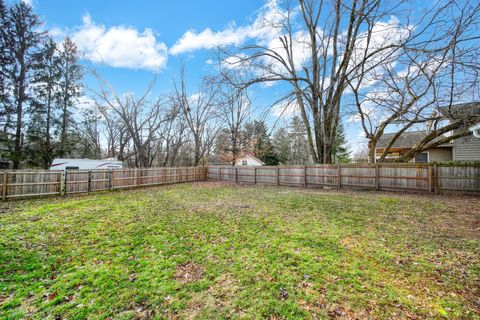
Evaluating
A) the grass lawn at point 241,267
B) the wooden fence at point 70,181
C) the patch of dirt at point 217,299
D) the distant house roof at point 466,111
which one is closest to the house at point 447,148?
the distant house roof at point 466,111

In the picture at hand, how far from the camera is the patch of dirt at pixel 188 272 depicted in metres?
2.58

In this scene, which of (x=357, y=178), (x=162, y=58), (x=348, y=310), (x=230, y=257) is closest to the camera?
(x=348, y=310)

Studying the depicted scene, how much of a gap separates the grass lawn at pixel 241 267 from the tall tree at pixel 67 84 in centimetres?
1398

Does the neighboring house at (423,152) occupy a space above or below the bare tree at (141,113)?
below

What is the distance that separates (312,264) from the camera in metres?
2.86

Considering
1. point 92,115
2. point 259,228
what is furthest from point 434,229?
point 92,115

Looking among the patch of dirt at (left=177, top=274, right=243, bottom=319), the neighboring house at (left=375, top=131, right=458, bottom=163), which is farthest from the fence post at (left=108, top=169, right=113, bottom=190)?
the neighboring house at (left=375, top=131, right=458, bottom=163)

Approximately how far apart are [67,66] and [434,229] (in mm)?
23498

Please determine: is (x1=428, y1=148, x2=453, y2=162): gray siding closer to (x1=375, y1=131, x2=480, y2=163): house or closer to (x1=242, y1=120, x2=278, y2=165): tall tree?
(x1=375, y1=131, x2=480, y2=163): house

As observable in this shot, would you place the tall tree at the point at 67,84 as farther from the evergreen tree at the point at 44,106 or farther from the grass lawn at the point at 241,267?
the grass lawn at the point at 241,267

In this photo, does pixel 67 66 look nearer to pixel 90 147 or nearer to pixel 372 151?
pixel 90 147

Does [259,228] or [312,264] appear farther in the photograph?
[259,228]

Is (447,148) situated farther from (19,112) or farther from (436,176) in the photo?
(19,112)

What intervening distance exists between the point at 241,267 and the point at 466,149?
660 inches
